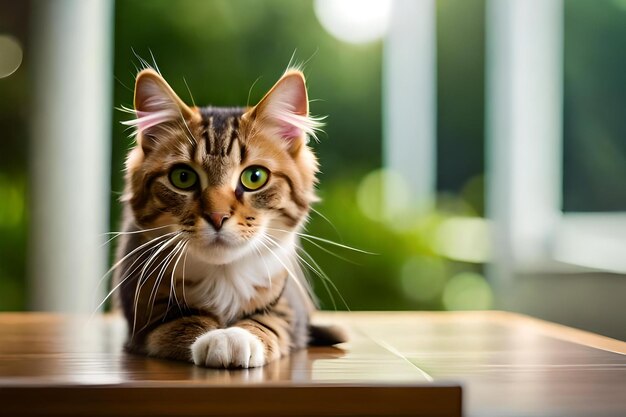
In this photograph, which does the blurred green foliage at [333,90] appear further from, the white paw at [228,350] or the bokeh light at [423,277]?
the white paw at [228,350]

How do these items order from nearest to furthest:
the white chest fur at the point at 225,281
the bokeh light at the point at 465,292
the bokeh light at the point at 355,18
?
1. the white chest fur at the point at 225,281
2. the bokeh light at the point at 355,18
3. the bokeh light at the point at 465,292

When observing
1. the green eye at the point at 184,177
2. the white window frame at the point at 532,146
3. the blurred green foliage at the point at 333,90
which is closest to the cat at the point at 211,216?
the green eye at the point at 184,177

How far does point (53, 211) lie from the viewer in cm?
167

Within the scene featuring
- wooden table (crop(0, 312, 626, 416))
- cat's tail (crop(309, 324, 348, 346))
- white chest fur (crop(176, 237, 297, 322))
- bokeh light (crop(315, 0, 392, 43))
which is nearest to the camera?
wooden table (crop(0, 312, 626, 416))

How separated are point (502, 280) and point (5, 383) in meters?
1.50

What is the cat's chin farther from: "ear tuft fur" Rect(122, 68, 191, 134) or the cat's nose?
"ear tuft fur" Rect(122, 68, 191, 134)

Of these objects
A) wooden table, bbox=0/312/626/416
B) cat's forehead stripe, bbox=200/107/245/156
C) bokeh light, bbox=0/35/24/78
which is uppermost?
bokeh light, bbox=0/35/24/78

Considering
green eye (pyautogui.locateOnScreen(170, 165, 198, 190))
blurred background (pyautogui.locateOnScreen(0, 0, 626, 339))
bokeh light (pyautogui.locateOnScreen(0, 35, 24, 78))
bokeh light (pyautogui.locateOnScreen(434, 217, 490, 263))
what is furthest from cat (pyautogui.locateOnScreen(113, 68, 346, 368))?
bokeh light (pyautogui.locateOnScreen(434, 217, 490, 263))

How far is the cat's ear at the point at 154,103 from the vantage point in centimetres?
89

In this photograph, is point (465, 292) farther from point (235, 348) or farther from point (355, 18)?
point (235, 348)

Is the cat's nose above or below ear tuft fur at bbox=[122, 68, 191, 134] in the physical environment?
below

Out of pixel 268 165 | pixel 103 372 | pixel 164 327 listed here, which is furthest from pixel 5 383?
pixel 268 165

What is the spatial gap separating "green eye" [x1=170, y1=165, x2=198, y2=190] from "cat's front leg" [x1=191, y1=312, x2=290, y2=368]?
0.55ft

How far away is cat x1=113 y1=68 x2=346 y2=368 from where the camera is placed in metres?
0.86
